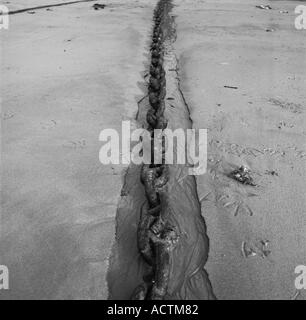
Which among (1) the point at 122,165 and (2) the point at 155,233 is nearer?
(2) the point at 155,233

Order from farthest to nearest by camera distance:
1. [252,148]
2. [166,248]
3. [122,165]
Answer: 1. [252,148]
2. [122,165]
3. [166,248]

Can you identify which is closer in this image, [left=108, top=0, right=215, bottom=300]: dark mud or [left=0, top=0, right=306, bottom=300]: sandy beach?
[left=108, top=0, right=215, bottom=300]: dark mud

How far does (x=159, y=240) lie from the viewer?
1.99m

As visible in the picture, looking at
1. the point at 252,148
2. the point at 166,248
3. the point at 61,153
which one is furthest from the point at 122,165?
the point at 252,148

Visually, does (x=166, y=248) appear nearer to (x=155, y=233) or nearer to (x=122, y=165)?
(x=155, y=233)

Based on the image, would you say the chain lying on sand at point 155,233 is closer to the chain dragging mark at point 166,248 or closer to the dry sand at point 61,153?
the chain dragging mark at point 166,248

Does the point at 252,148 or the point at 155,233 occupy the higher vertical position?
the point at 252,148

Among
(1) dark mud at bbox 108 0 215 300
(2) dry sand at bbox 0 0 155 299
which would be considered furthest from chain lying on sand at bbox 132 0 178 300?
(2) dry sand at bbox 0 0 155 299

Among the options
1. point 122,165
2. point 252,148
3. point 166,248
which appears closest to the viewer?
point 166,248

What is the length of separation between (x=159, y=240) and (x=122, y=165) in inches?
37.8

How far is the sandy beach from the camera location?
1.97m

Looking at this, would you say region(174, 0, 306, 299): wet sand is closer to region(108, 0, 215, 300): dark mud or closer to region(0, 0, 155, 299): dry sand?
region(108, 0, 215, 300): dark mud

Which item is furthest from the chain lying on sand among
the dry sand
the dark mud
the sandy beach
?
the dry sand
